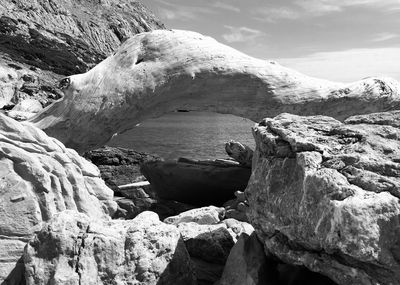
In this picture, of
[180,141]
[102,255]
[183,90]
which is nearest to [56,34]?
[180,141]

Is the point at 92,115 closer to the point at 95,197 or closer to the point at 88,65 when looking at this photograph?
the point at 95,197

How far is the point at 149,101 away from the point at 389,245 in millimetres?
7717

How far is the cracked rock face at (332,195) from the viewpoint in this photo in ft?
12.7

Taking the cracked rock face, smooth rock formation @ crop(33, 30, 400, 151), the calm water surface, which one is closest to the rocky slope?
the calm water surface

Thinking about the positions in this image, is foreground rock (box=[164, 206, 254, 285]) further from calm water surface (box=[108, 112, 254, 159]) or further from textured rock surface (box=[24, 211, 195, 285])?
calm water surface (box=[108, 112, 254, 159])

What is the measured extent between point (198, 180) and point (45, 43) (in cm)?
12602

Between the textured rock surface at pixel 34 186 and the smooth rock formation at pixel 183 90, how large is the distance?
10.2 ft

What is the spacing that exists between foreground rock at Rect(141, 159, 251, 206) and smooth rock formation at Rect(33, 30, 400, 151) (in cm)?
146

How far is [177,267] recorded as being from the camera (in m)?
5.25

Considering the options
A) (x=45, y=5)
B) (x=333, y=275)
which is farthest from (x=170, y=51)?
(x=45, y=5)

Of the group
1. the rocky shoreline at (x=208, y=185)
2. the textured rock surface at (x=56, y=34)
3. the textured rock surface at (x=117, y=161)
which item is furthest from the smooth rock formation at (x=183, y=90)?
the textured rock surface at (x=56, y=34)

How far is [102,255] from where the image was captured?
5.00m

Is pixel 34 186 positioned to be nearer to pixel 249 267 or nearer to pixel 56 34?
pixel 249 267

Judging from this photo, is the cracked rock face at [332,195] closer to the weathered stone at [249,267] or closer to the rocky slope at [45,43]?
the weathered stone at [249,267]
